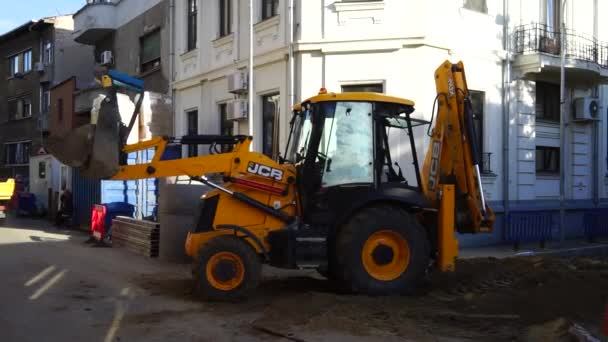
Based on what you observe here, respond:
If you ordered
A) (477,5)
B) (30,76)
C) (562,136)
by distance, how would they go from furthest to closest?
(30,76)
(562,136)
(477,5)

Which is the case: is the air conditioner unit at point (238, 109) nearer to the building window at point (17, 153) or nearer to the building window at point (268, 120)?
the building window at point (268, 120)

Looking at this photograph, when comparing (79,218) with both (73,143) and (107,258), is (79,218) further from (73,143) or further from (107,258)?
(73,143)

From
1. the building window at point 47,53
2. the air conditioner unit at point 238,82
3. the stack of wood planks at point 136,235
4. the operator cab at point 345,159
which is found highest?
the building window at point 47,53

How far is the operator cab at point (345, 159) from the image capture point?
320 inches

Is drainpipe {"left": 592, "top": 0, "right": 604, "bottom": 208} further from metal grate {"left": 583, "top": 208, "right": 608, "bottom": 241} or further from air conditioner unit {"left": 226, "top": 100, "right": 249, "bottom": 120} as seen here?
air conditioner unit {"left": 226, "top": 100, "right": 249, "bottom": 120}

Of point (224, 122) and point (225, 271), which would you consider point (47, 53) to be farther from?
point (225, 271)

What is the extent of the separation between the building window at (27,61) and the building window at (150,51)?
1531cm

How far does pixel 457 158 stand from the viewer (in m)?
8.90

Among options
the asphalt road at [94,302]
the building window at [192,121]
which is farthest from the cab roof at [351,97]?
the building window at [192,121]

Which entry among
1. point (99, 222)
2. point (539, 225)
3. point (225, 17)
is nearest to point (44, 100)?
point (225, 17)

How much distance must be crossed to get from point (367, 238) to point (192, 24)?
13.1m

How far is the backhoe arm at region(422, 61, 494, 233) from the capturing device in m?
8.66

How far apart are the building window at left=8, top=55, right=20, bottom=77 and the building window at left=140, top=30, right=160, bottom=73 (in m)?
16.8

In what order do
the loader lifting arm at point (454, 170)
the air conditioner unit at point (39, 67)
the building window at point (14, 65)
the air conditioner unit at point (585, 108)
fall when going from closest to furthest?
the loader lifting arm at point (454, 170)
the air conditioner unit at point (585, 108)
the air conditioner unit at point (39, 67)
the building window at point (14, 65)
